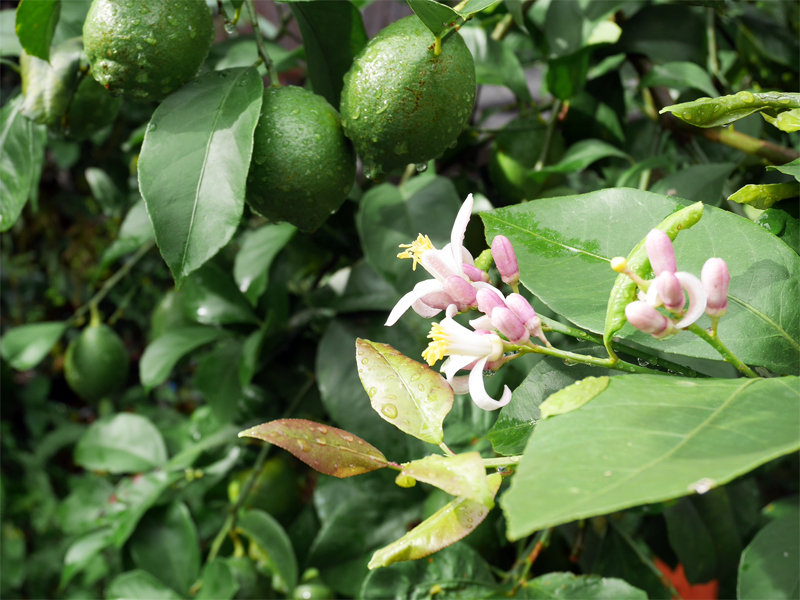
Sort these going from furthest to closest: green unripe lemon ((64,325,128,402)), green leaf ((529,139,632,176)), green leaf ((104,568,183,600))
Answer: green unripe lemon ((64,325,128,402)) < green leaf ((104,568,183,600)) < green leaf ((529,139,632,176))

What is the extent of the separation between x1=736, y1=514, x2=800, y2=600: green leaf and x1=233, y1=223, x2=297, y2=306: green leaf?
59cm

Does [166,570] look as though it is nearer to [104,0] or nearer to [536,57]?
[104,0]

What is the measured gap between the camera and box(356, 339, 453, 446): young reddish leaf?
1.09 ft

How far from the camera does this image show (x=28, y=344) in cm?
111

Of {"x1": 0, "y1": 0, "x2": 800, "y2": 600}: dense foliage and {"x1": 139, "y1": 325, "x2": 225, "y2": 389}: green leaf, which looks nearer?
{"x1": 0, "y1": 0, "x2": 800, "y2": 600}: dense foliage

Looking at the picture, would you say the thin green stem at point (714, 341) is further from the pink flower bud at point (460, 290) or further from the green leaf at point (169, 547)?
the green leaf at point (169, 547)

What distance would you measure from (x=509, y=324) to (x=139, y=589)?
0.73m

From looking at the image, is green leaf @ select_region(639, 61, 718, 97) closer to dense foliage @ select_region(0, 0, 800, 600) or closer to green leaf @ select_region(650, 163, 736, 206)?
dense foliage @ select_region(0, 0, 800, 600)

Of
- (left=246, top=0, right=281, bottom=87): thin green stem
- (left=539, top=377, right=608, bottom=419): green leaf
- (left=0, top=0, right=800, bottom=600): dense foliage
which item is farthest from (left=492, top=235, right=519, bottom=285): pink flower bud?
(left=246, top=0, right=281, bottom=87): thin green stem

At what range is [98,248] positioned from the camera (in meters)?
1.62

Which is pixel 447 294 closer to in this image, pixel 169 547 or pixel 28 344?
pixel 169 547

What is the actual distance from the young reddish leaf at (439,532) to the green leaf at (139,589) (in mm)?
614

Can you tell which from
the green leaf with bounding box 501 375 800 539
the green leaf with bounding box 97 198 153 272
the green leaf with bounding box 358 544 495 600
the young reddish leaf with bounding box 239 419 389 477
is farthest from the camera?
the green leaf with bounding box 97 198 153 272

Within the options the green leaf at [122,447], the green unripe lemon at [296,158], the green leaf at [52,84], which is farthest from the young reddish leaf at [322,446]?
the green leaf at [122,447]
